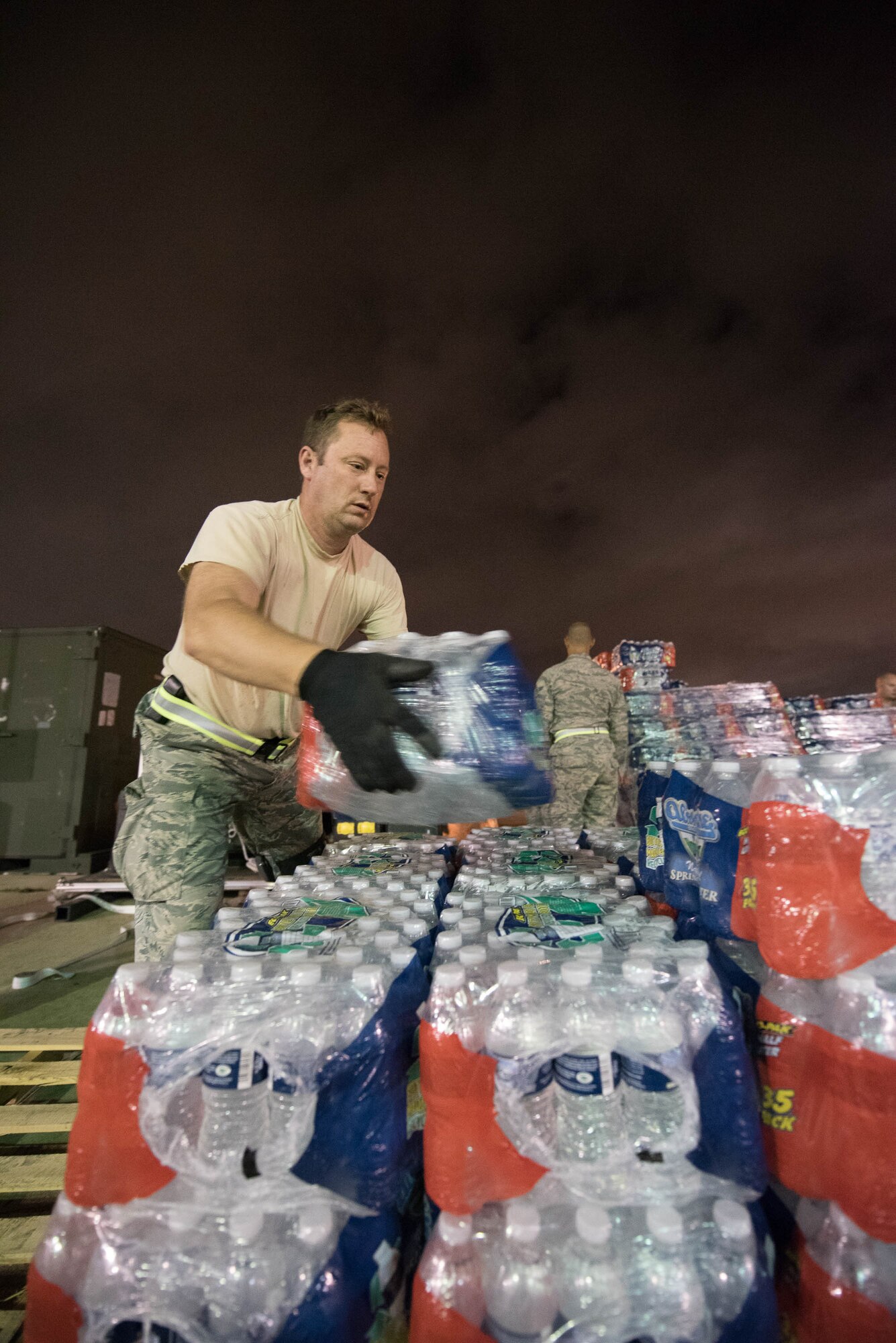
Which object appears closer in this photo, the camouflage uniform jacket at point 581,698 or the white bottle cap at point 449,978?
the white bottle cap at point 449,978

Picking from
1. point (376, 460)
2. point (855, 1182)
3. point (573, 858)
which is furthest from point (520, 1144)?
point (376, 460)

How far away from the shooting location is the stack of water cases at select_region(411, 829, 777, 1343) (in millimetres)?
1010

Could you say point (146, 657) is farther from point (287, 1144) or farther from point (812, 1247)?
point (812, 1247)

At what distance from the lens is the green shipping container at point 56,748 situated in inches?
238

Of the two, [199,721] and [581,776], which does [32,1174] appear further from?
[581,776]

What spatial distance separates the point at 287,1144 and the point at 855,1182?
3.27ft

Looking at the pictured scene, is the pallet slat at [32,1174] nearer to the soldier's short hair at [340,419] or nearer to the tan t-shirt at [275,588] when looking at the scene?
the tan t-shirt at [275,588]

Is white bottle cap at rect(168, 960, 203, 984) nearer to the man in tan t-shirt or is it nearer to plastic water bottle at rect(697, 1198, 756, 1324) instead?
the man in tan t-shirt

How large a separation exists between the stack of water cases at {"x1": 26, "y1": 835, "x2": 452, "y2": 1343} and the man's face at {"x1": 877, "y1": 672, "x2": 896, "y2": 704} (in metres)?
8.08

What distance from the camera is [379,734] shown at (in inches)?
53.0

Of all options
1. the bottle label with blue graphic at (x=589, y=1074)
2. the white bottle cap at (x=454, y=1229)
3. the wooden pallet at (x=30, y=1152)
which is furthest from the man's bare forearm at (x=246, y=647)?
the wooden pallet at (x=30, y=1152)

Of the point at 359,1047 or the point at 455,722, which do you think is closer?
the point at 359,1047

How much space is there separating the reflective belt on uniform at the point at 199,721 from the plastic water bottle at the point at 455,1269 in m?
1.60

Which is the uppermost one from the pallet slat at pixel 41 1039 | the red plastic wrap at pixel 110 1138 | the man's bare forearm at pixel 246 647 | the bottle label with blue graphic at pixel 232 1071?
the man's bare forearm at pixel 246 647
